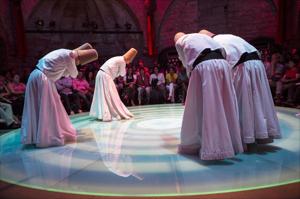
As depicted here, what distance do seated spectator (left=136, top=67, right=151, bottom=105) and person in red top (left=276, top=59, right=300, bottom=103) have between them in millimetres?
3989

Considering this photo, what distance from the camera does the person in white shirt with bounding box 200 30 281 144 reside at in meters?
3.24

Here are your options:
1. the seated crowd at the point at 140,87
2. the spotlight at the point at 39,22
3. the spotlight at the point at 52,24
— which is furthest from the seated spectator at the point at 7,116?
the spotlight at the point at 52,24

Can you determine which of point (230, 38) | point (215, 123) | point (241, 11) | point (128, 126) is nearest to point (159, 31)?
point (241, 11)

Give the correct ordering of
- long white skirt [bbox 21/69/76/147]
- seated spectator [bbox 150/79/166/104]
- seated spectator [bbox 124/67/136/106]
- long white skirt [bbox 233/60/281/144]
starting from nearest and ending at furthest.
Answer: long white skirt [bbox 233/60/281/144], long white skirt [bbox 21/69/76/147], seated spectator [bbox 124/67/136/106], seated spectator [bbox 150/79/166/104]

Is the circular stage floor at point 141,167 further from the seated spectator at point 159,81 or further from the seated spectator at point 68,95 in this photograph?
the seated spectator at point 159,81

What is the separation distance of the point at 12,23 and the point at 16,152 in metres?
7.89

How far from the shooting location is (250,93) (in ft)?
11.0

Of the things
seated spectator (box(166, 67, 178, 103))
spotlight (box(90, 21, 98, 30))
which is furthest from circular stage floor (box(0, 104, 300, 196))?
spotlight (box(90, 21, 98, 30))

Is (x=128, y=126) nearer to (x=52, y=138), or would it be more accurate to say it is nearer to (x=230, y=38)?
(x=52, y=138)

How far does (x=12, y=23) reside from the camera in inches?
407

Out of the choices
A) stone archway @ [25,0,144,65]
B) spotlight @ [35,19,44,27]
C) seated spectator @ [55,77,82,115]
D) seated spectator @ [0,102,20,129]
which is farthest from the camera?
stone archway @ [25,0,144,65]

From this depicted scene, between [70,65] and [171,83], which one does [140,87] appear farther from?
[70,65]

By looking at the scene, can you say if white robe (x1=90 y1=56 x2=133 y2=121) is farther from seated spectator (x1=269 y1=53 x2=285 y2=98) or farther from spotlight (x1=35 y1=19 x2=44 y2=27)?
spotlight (x1=35 y1=19 x2=44 y2=27)

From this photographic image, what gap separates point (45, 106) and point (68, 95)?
4136 mm
